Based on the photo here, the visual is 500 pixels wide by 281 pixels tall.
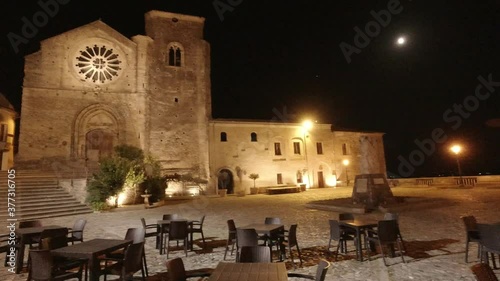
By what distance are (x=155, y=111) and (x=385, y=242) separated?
851 inches

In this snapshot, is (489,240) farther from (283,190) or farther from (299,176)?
(299,176)

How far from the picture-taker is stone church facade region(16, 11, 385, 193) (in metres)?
20.7

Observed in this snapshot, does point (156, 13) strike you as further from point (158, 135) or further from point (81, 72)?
point (158, 135)

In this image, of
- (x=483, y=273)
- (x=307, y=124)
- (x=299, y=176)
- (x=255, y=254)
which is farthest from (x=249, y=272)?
(x=307, y=124)

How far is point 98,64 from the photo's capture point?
75.0 ft

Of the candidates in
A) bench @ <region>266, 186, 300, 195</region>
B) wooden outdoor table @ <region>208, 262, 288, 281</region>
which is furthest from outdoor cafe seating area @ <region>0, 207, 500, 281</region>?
bench @ <region>266, 186, 300, 195</region>

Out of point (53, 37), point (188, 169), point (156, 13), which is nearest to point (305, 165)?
point (188, 169)

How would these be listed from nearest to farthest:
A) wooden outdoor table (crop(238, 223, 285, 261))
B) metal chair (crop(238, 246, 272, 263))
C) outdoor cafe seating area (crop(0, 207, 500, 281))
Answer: outdoor cafe seating area (crop(0, 207, 500, 281)) < metal chair (crop(238, 246, 272, 263)) < wooden outdoor table (crop(238, 223, 285, 261))

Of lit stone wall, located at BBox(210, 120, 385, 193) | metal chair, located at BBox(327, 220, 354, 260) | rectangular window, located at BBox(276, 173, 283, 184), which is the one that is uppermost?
lit stone wall, located at BBox(210, 120, 385, 193)

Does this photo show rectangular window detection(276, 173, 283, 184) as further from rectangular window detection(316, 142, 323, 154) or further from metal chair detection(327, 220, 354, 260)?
metal chair detection(327, 220, 354, 260)

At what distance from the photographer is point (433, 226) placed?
866 centimetres

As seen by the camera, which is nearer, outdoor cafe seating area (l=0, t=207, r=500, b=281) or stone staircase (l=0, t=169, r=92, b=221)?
outdoor cafe seating area (l=0, t=207, r=500, b=281)

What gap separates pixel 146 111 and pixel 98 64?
16.6 feet

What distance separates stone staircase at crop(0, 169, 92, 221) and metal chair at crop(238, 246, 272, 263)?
12766 millimetres
